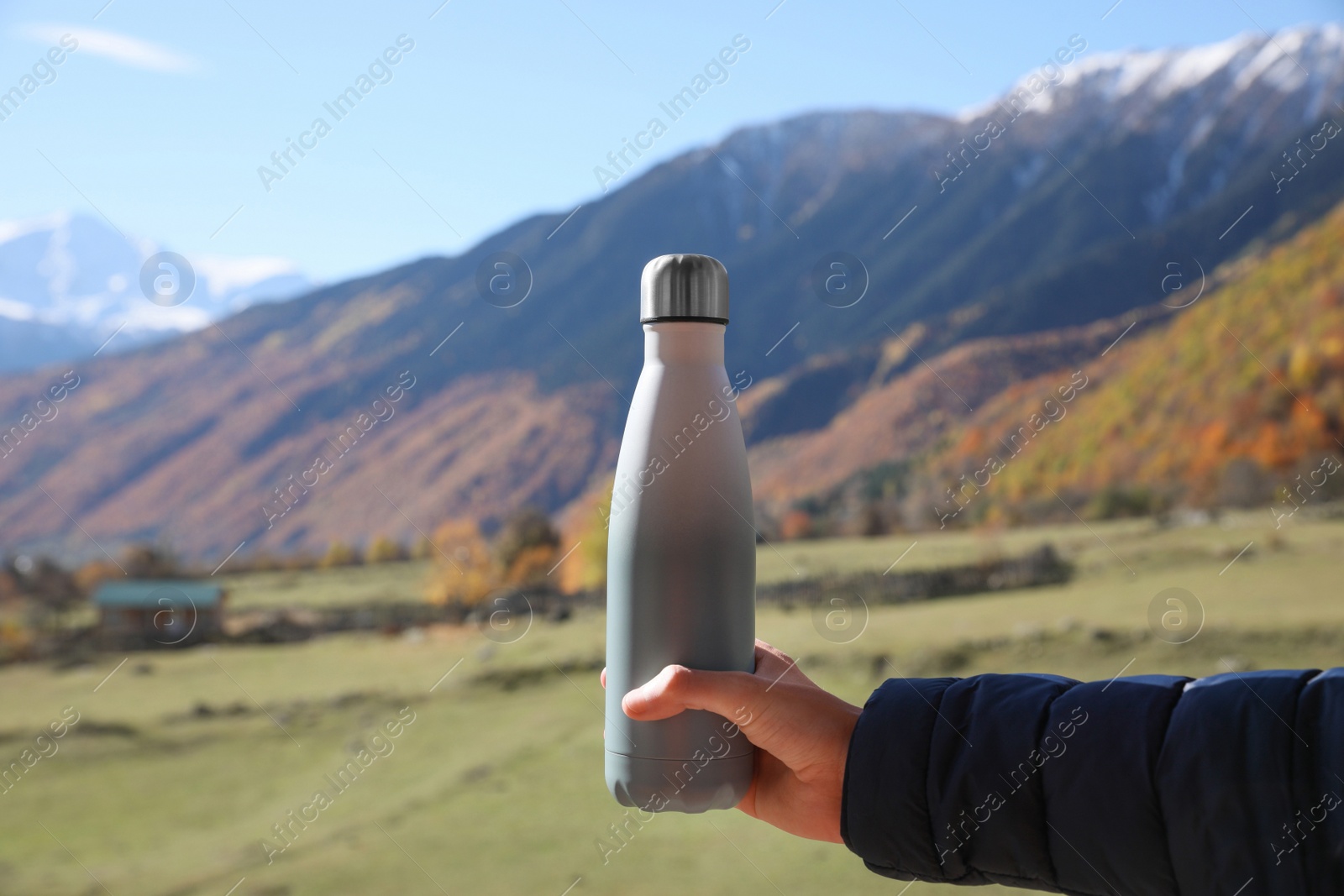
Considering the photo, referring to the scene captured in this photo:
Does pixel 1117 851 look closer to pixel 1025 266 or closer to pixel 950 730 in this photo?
pixel 950 730

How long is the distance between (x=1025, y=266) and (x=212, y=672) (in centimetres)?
1349

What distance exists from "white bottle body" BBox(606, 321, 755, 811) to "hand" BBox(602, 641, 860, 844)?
22 millimetres

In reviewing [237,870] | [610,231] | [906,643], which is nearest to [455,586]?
[237,870]

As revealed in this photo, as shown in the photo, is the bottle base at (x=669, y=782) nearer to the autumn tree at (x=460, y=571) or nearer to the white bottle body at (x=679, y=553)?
the white bottle body at (x=679, y=553)

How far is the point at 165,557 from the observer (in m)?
9.31

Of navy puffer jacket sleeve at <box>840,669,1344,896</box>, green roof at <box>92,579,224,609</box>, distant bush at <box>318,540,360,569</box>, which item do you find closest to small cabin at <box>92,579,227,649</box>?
green roof at <box>92,579,224,609</box>

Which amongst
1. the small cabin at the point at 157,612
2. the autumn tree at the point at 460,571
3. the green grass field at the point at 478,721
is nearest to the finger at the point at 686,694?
the green grass field at the point at 478,721

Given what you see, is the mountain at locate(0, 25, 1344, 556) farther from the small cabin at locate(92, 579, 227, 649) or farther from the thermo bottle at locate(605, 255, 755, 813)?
the thermo bottle at locate(605, 255, 755, 813)

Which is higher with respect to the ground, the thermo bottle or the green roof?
the thermo bottle

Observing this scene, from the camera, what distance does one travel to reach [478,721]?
722cm

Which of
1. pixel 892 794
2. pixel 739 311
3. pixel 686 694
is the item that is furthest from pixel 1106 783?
pixel 739 311

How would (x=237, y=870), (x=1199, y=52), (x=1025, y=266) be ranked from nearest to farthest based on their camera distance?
(x=237, y=870) → (x=1025, y=266) → (x=1199, y=52)

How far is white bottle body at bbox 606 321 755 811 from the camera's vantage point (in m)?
0.71

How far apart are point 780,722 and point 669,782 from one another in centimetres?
10
